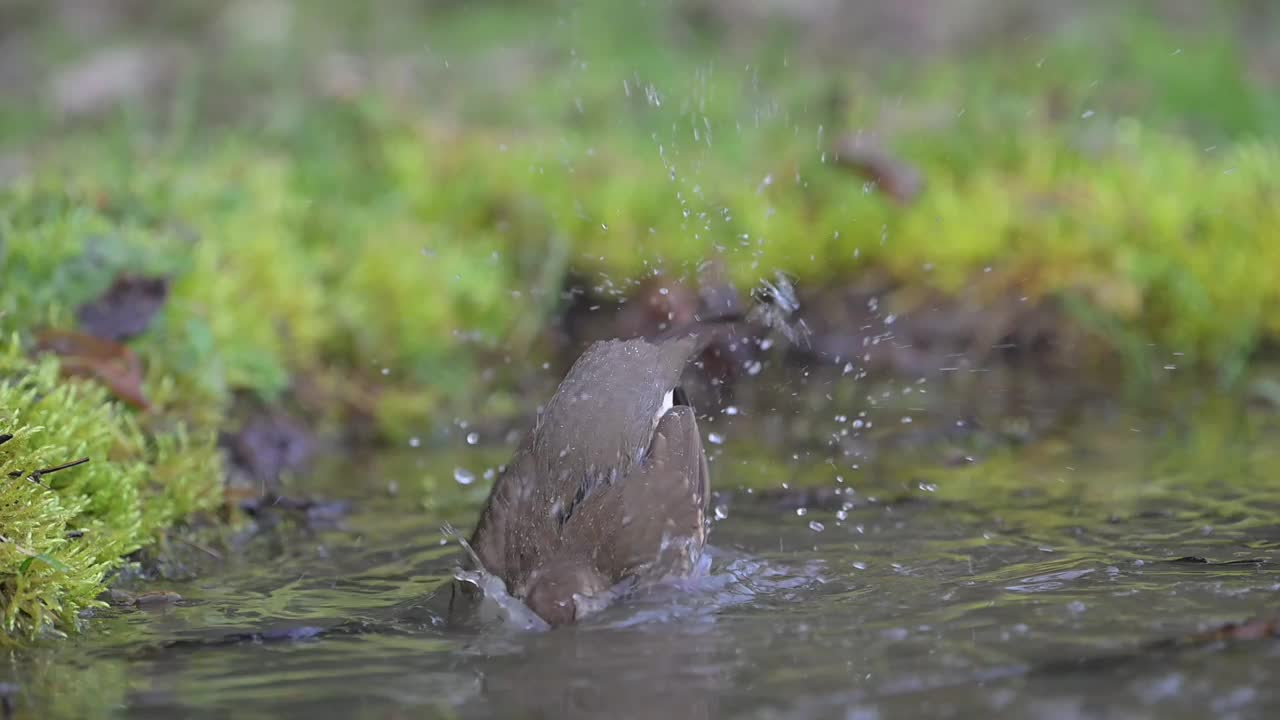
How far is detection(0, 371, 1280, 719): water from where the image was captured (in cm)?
253

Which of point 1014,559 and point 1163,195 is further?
point 1163,195

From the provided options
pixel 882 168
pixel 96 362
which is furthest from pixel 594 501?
pixel 882 168

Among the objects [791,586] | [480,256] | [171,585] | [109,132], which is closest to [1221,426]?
[791,586]

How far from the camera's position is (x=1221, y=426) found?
5.10 meters

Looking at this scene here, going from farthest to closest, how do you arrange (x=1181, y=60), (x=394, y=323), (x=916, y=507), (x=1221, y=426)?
(x=1181, y=60)
(x=394, y=323)
(x=1221, y=426)
(x=916, y=507)

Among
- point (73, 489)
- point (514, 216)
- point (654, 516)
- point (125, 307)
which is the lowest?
point (654, 516)

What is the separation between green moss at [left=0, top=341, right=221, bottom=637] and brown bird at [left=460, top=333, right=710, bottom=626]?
34.7 inches

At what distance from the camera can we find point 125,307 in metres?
4.42

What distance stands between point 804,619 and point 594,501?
0.52m

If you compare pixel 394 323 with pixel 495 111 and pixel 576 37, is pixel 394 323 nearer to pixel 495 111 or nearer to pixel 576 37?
pixel 495 111

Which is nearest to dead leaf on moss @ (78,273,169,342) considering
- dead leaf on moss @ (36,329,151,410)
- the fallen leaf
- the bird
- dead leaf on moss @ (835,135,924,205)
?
dead leaf on moss @ (36,329,151,410)

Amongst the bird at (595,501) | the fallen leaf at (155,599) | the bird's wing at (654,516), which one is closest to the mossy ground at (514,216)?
the fallen leaf at (155,599)

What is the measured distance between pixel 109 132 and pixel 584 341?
3.65m

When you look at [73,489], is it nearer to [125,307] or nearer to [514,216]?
[125,307]
